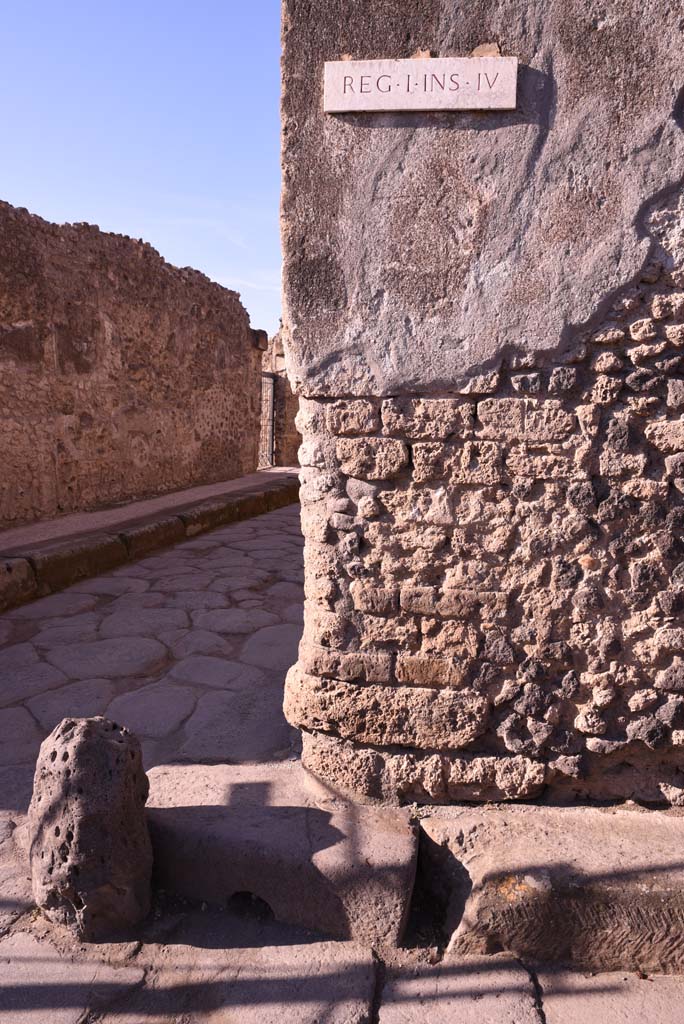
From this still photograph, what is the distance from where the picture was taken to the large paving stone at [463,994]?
1.54 metres

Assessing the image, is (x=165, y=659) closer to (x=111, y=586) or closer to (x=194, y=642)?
(x=194, y=642)

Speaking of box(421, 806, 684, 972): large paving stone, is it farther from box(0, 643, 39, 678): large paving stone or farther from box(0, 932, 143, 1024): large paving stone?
box(0, 643, 39, 678): large paving stone

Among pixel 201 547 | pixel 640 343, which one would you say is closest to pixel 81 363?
pixel 201 547

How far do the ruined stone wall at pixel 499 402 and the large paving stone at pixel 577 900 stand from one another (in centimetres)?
17

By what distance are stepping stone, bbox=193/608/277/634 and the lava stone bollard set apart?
184 cm

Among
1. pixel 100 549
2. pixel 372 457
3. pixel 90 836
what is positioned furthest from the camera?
pixel 100 549

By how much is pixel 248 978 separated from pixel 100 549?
11.7ft

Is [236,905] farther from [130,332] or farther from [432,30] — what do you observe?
[130,332]

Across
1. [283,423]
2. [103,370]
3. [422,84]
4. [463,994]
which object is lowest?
[463,994]

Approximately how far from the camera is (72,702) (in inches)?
112

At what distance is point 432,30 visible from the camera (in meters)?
1.75

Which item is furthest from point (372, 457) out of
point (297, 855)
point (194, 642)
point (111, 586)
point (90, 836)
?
point (111, 586)

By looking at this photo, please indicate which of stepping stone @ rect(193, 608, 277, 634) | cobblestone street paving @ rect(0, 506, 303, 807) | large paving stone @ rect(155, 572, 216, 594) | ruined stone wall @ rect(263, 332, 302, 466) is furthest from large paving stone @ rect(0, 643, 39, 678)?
ruined stone wall @ rect(263, 332, 302, 466)

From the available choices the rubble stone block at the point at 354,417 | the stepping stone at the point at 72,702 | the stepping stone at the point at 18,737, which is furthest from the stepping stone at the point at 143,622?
the rubble stone block at the point at 354,417
